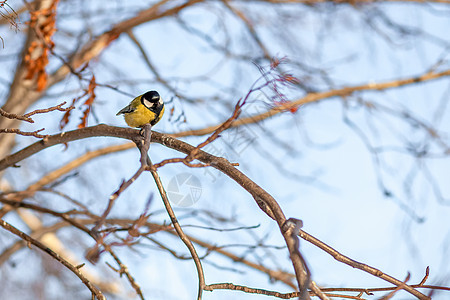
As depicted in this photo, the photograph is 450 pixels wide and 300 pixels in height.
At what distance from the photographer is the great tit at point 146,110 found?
1447 mm

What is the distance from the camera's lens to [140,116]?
1444mm

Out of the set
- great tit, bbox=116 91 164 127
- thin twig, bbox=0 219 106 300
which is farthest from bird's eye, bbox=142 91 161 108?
thin twig, bbox=0 219 106 300

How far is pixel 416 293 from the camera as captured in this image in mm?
895

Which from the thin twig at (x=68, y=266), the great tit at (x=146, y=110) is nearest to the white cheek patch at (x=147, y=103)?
the great tit at (x=146, y=110)

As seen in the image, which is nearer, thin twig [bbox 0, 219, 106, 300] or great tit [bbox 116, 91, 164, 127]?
thin twig [bbox 0, 219, 106, 300]

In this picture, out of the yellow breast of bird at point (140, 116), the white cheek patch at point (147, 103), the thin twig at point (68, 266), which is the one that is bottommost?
the thin twig at point (68, 266)

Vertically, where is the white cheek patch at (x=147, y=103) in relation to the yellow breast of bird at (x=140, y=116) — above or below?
above

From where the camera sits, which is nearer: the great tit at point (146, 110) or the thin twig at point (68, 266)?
the thin twig at point (68, 266)

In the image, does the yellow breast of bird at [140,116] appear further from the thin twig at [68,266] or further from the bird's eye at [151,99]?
the thin twig at [68,266]

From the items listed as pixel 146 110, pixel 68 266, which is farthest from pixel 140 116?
pixel 68 266

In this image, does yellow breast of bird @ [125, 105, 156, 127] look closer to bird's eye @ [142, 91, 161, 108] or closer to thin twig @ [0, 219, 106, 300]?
bird's eye @ [142, 91, 161, 108]

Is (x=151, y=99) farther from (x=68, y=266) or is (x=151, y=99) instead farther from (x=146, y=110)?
(x=68, y=266)

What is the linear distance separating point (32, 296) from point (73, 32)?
2.10 m

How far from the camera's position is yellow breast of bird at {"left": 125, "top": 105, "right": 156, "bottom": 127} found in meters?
1.45
